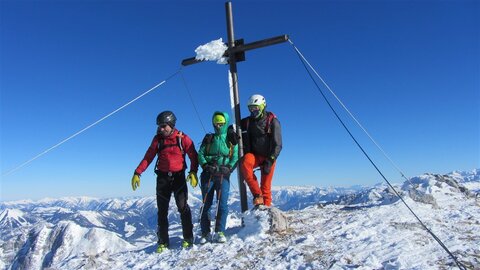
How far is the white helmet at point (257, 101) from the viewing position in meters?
9.73

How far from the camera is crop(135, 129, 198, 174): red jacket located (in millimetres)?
10000

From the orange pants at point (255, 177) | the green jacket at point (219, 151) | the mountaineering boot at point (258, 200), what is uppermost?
the green jacket at point (219, 151)

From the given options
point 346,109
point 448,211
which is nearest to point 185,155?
point 346,109

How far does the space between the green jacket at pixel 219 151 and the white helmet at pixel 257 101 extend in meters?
0.88

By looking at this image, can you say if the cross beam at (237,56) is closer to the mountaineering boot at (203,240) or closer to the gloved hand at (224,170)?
the gloved hand at (224,170)

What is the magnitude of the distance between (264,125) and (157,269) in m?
4.64

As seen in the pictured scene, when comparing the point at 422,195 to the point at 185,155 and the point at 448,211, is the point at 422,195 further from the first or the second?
the point at 185,155

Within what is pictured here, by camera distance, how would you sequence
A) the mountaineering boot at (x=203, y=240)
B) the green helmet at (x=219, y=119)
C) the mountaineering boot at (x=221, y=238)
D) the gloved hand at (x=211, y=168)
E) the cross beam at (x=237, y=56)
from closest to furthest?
1. the mountaineering boot at (x=221, y=238)
2. the mountaineering boot at (x=203, y=240)
3. the gloved hand at (x=211, y=168)
4. the green helmet at (x=219, y=119)
5. the cross beam at (x=237, y=56)

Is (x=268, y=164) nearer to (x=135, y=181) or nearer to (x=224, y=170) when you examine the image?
(x=224, y=170)

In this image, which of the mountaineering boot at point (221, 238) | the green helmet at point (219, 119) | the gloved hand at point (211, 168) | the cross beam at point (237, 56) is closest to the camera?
the mountaineering boot at point (221, 238)

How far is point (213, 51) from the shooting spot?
11.1 meters

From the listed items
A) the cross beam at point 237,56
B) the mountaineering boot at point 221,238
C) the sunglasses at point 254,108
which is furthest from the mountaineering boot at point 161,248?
the sunglasses at point 254,108

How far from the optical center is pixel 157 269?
816 centimetres

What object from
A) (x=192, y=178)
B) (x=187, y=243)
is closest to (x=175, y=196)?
(x=192, y=178)
